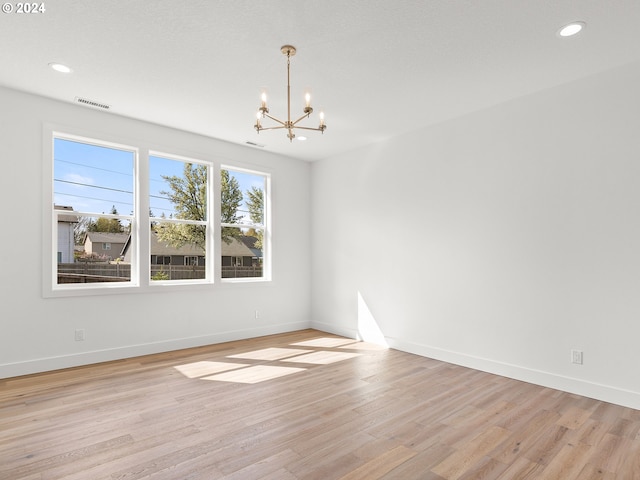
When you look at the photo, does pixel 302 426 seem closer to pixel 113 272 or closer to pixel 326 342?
pixel 326 342

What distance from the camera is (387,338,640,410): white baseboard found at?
310 cm

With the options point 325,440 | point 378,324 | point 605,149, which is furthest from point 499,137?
point 325,440

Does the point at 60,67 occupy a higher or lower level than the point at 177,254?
higher

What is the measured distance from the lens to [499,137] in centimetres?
396

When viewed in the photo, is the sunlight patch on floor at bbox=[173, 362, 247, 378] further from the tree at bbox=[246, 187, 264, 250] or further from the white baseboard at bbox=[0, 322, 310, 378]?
the tree at bbox=[246, 187, 264, 250]

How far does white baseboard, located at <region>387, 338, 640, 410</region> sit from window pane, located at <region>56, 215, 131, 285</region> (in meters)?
3.81

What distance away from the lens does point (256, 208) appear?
5906 mm

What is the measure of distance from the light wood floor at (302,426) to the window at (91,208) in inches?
45.0

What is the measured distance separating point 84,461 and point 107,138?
3.52m

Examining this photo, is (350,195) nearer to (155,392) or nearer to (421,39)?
(421,39)

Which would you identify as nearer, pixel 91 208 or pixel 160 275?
pixel 91 208

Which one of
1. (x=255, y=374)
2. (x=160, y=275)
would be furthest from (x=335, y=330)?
(x=160, y=275)

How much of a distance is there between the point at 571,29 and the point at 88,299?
5.27 metres

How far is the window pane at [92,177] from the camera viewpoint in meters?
4.17
